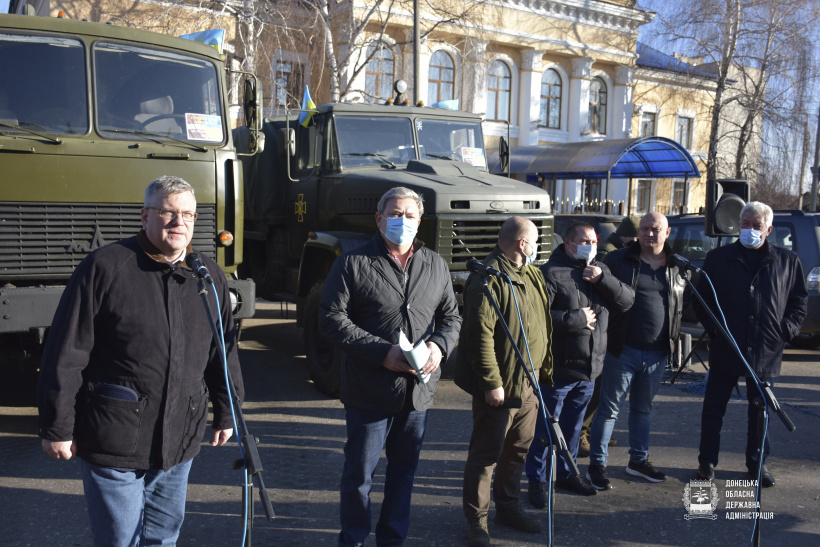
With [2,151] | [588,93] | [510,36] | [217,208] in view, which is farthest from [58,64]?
[588,93]

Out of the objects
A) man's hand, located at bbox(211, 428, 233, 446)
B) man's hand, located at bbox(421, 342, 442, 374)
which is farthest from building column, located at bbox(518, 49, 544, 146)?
man's hand, located at bbox(211, 428, 233, 446)

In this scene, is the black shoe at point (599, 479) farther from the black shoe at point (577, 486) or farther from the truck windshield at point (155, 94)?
the truck windshield at point (155, 94)

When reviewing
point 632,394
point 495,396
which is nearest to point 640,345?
point 632,394

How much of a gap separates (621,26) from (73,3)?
2153 cm

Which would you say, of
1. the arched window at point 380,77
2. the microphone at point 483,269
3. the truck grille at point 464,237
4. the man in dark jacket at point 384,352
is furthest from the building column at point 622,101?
the man in dark jacket at point 384,352

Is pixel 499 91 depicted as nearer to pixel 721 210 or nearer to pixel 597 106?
pixel 597 106

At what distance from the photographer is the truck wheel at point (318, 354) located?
7039 millimetres

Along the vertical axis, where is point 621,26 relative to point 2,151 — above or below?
above

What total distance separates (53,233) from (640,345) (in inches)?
171

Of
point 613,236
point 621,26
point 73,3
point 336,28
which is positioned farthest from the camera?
point 621,26

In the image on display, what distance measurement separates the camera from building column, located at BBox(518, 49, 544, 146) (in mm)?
29500

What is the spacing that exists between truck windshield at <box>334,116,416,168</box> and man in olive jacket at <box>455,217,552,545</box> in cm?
392

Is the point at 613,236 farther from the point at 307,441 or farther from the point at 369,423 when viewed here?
the point at 369,423

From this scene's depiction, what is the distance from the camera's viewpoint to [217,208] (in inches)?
245
